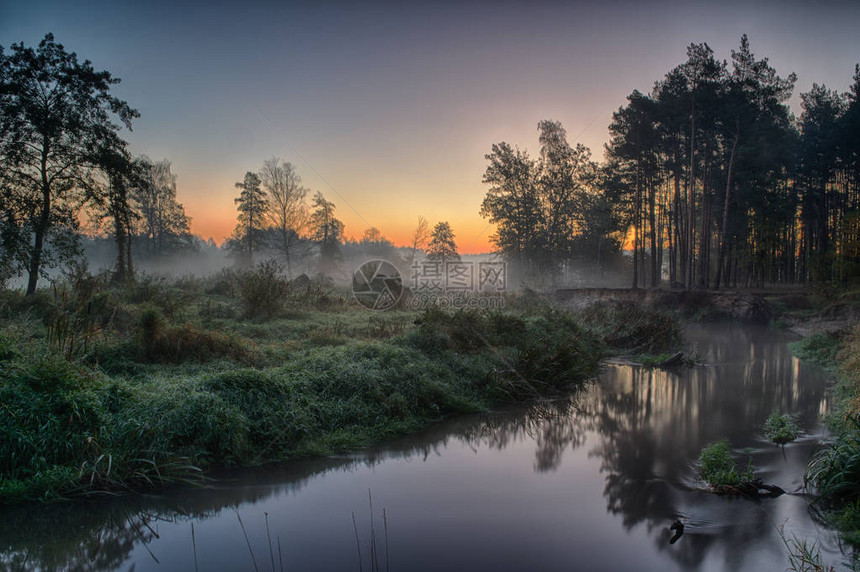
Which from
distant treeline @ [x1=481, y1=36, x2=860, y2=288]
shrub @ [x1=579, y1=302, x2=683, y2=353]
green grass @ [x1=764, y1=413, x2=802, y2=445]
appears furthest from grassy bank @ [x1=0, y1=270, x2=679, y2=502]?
distant treeline @ [x1=481, y1=36, x2=860, y2=288]

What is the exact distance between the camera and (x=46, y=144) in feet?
60.1

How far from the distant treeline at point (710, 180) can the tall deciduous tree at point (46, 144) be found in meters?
27.8

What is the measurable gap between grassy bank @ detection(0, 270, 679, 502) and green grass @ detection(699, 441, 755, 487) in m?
4.10

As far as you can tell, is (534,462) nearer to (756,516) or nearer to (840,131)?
(756,516)

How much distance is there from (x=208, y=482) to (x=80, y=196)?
1865cm

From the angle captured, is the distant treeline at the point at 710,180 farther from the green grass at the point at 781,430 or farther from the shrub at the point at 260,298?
the shrub at the point at 260,298

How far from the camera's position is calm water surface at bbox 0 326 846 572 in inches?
173

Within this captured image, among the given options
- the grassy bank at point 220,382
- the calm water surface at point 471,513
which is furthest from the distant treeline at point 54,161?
the calm water surface at point 471,513

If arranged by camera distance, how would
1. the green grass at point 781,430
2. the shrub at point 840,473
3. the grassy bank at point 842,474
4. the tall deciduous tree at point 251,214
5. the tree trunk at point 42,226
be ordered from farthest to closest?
1. the tall deciduous tree at point 251,214
2. the tree trunk at point 42,226
3. the green grass at point 781,430
4. the shrub at point 840,473
5. the grassy bank at point 842,474

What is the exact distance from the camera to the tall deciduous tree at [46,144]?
57.4 feet

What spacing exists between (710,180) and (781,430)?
98.4 feet

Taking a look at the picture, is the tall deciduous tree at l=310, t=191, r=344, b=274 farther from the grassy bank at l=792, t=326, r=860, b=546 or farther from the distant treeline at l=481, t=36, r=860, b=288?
the grassy bank at l=792, t=326, r=860, b=546

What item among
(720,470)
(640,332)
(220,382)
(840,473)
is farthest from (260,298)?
(840,473)

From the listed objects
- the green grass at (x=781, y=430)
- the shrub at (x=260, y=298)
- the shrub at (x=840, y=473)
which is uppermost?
the shrub at (x=260, y=298)
